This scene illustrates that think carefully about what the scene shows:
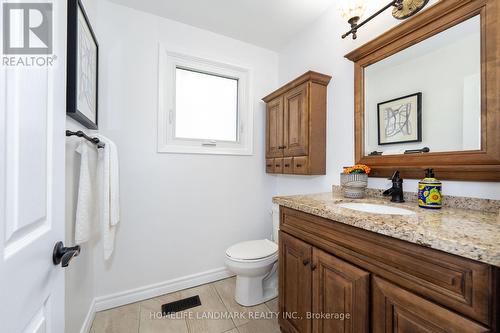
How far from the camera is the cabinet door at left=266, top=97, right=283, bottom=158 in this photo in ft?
6.66

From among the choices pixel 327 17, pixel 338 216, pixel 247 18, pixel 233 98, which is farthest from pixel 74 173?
pixel 327 17

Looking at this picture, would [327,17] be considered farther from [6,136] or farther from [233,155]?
[6,136]

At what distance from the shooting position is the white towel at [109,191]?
1399 mm

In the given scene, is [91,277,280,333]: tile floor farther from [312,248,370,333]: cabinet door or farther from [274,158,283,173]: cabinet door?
[274,158,283,173]: cabinet door

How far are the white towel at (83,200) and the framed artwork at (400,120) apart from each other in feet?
6.03

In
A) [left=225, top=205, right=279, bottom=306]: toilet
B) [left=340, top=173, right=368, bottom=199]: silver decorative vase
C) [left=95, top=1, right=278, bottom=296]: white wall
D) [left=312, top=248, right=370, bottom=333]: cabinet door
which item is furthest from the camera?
[left=95, top=1, right=278, bottom=296]: white wall

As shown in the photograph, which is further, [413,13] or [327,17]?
[327,17]

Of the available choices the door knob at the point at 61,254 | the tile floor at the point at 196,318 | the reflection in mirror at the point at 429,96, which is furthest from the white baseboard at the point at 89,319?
the reflection in mirror at the point at 429,96

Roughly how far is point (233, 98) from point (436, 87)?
1706 mm

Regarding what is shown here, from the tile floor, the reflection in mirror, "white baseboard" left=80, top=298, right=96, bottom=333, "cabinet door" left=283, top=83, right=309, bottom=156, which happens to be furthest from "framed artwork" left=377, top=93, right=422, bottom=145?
"white baseboard" left=80, top=298, right=96, bottom=333

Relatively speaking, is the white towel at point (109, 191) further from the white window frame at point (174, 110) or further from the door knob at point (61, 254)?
the door knob at point (61, 254)

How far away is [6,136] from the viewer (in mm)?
420

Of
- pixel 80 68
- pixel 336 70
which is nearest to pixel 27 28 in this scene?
pixel 80 68

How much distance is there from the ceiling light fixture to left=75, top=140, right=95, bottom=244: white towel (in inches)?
70.3
